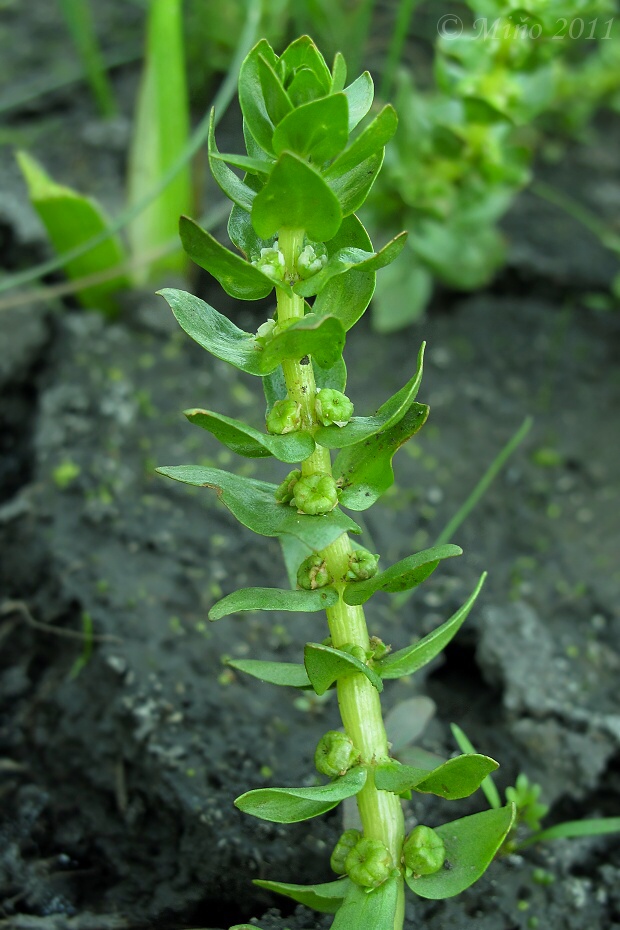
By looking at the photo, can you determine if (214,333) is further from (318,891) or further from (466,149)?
(466,149)

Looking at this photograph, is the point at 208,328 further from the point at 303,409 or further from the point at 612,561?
the point at 612,561

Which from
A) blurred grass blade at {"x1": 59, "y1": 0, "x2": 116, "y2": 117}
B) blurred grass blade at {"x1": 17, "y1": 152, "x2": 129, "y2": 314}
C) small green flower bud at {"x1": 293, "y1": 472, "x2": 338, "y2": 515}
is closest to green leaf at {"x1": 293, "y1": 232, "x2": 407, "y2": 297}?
small green flower bud at {"x1": 293, "y1": 472, "x2": 338, "y2": 515}

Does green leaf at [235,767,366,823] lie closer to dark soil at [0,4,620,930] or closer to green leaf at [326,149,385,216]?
dark soil at [0,4,620,930]

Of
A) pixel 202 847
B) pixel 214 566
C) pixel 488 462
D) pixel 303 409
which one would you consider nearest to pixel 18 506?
pixel 214 566

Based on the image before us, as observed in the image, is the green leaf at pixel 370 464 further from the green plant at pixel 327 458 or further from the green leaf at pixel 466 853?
the green leaf at pixel 466 853

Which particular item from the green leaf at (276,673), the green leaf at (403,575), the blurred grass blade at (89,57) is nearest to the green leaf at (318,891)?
the green leaf at (276,673)
